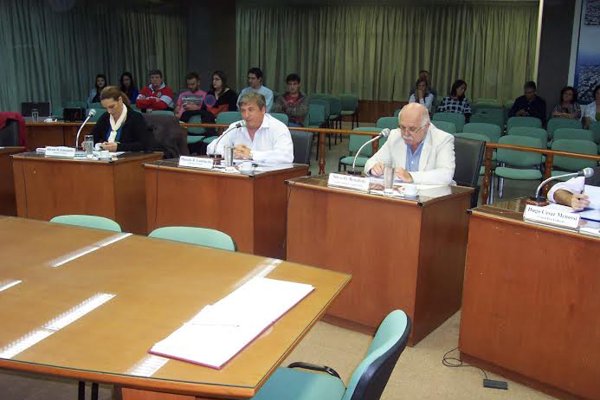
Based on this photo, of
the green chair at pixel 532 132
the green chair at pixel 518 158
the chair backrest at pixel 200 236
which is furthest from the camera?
the green chair at pixel 532 132

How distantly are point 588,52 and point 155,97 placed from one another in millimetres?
5872

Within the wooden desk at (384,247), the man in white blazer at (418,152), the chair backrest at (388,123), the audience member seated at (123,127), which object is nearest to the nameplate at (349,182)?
the wooden desk at (384,247)

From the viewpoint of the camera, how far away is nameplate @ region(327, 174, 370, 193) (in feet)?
10.00

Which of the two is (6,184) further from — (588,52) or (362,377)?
(588,52)

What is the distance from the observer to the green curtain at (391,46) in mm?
12148

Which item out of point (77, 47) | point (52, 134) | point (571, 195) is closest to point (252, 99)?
point (571, 195)

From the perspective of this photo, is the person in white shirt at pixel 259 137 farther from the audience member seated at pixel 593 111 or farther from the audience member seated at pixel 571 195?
the audience member seated at pixel 593 111

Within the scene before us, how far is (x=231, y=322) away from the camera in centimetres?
149

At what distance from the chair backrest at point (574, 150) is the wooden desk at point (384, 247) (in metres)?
2.90

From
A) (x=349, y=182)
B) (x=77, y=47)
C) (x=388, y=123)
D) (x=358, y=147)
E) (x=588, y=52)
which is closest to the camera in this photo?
(x=349, y=182)

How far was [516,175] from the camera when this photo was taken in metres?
5.54

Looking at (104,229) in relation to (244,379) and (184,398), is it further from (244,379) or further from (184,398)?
(244,379)

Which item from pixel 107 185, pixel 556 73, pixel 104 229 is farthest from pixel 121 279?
pixel 556 73

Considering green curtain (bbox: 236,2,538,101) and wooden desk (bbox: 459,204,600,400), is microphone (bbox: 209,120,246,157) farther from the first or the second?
green curtain (bbox: 236,2,538,101)
